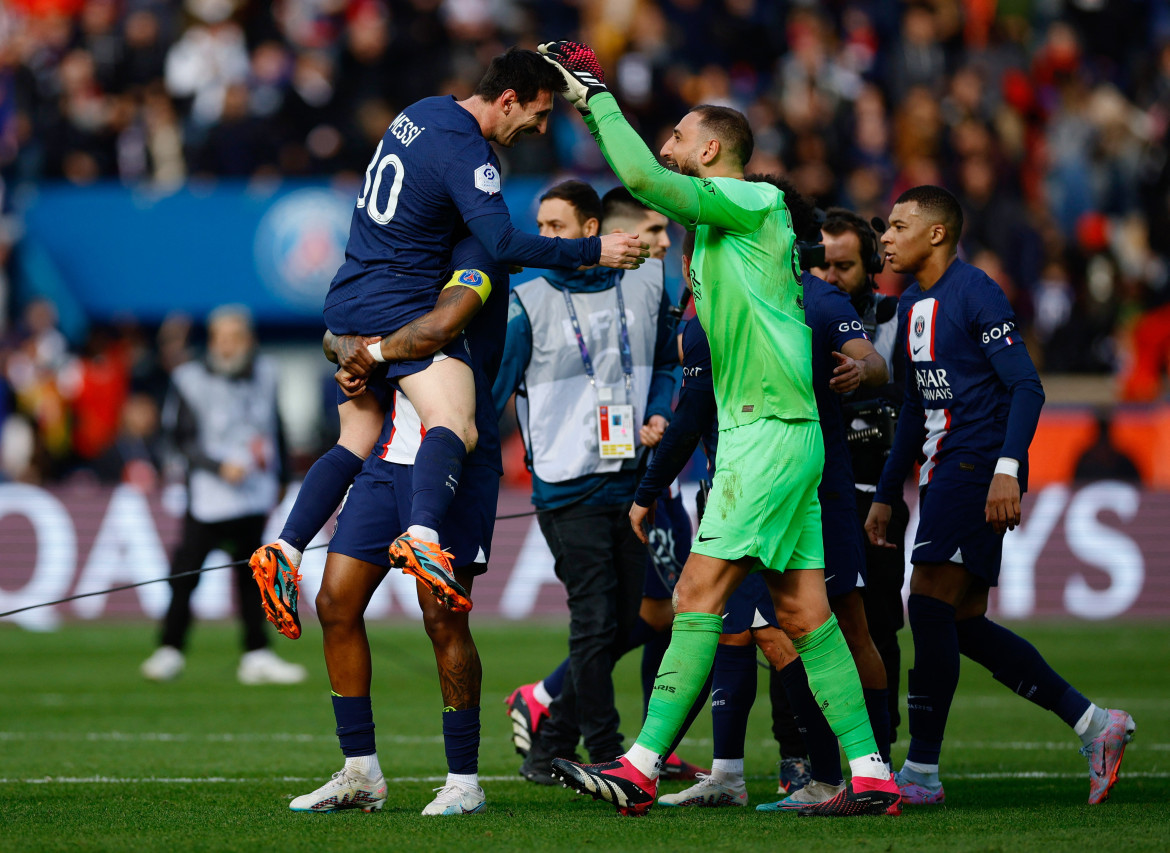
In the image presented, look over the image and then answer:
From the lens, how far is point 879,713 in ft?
19.6

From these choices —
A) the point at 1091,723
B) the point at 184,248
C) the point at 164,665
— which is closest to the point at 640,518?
the point at 1091,723

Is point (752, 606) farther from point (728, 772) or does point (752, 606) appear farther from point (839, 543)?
point (728, 772)

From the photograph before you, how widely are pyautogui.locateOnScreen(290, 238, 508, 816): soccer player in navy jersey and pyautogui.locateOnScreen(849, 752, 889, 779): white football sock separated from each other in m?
1.34

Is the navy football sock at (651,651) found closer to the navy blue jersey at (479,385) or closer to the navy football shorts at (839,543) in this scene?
the navy football shorts at (839,543)

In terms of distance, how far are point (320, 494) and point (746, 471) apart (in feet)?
5.21

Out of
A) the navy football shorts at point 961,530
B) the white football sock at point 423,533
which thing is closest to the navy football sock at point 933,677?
the navy football shorts at point 961,530

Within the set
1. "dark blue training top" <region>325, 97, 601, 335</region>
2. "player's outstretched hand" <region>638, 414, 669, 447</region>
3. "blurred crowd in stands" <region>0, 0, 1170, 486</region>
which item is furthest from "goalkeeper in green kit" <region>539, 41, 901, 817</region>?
→ "blurred crowd in stands" <region>0, 0, 1170, 486</region>

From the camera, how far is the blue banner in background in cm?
1739

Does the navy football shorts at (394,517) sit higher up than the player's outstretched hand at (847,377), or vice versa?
the player's outstretched hand at (847,377)

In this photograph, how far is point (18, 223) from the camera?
1753cm

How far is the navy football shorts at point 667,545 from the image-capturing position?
6.74 meters

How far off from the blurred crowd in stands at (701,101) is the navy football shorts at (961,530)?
10287 millimetres

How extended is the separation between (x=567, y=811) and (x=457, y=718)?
0.52 meters

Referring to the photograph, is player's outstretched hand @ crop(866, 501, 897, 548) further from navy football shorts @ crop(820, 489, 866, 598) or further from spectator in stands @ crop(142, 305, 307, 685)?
spectator in stands @ crop(142, 305, 307, 685)
